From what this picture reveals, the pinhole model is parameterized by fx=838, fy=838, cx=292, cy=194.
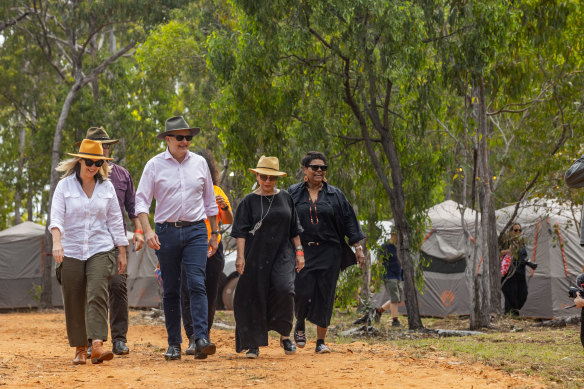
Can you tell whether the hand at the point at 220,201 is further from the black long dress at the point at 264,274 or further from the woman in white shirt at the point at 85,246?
the woman in white shirt at the point at 85,246

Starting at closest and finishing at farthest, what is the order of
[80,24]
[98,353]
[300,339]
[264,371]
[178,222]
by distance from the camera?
[264,371] → [98,353] → [178,222] → [300,339] → [80,24]

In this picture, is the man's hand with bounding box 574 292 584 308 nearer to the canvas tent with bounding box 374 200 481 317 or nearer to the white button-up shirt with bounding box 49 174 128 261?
the white button-up shirt with bounding box 49 174 128 261

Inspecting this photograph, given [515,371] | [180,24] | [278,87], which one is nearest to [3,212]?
[180,24]

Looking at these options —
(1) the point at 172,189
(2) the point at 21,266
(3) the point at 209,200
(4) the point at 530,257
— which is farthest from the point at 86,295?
(2) the point at 21,266

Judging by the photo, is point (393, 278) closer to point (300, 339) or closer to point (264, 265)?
point (300, 339)

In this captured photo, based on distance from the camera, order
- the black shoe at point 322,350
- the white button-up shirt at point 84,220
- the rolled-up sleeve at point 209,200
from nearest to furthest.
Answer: the white button-up shirt at point 84,220 → the rolled-up sleeve at point 209,200 → the black shoe at point 322,350

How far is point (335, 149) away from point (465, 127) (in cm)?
193

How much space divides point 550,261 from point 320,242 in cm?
899

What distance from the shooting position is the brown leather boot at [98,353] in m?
7.02

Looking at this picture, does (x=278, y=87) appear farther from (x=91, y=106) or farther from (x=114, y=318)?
(x=91, y=106)

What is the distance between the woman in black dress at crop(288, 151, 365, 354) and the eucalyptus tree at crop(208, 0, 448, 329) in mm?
2958

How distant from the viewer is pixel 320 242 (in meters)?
8.45

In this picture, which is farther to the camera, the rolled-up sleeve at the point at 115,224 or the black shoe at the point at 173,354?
the black shoe at the point at 173,354

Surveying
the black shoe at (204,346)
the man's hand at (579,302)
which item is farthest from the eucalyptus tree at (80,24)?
the man's hand at (579,302)
